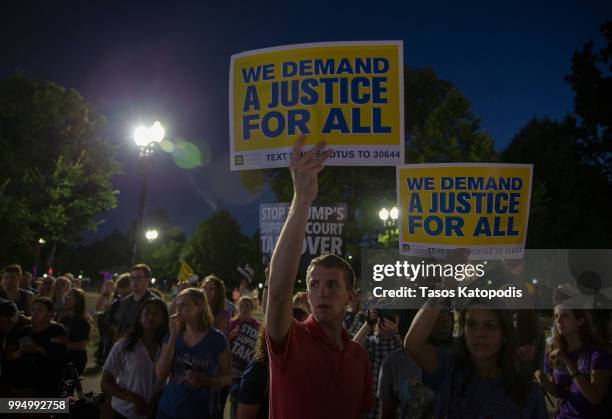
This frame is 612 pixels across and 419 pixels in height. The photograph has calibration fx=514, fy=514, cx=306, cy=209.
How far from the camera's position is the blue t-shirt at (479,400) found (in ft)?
9.90

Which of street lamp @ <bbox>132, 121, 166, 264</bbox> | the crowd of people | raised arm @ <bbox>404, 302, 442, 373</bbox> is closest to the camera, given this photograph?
the crowd of people

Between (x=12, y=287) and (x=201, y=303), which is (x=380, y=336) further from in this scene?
(x=12, y=287)

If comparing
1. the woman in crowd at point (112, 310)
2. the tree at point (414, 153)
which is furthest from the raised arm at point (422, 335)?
the tree at point (414, 153)

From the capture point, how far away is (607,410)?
4.09m

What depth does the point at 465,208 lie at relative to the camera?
5.35 meters

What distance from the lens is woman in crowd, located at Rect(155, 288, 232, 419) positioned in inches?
177

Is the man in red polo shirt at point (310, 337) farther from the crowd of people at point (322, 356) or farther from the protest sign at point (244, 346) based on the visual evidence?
the protest sign at point (244, 346)

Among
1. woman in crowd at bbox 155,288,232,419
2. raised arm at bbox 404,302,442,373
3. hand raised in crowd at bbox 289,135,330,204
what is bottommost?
woman in crowd at bbox 155,288,232,419

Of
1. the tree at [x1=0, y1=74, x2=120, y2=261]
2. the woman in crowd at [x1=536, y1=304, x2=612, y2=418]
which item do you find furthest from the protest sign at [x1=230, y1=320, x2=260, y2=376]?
the tree at [x1=0, y1=74, x2=120, y2=261]

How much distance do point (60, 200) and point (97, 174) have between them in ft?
9.02

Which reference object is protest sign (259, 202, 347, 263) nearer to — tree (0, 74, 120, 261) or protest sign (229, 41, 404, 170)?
protest sign (229, 41, 404, 170)

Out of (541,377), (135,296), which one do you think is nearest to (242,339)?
(135,296)

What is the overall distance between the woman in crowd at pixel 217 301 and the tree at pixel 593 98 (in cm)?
2486

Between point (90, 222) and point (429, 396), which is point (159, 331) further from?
point (90, 222)
